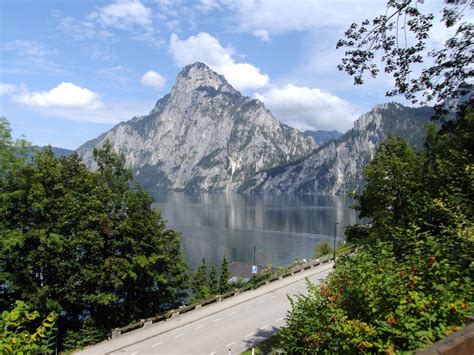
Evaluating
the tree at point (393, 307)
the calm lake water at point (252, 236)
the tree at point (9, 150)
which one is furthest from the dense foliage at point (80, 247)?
the calm lake water at point (252, 236)

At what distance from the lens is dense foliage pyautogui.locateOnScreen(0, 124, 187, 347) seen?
1014 inches

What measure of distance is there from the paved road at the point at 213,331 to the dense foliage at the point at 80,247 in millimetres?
2891

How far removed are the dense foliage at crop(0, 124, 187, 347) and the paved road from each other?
2891 mm

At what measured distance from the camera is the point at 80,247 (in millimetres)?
28359

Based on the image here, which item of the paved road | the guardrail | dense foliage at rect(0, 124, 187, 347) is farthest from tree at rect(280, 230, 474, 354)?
→ the guardrail

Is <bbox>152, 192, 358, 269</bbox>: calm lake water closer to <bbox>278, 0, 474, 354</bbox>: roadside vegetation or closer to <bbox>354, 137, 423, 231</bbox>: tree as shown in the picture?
<bbox>354, 137, 423, 231</bbox>: tree

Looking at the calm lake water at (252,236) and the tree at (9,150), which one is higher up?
the tree at (9,150)

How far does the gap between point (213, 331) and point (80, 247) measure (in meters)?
10.7

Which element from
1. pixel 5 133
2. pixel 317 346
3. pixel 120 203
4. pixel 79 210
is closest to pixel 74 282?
pixel 79 210

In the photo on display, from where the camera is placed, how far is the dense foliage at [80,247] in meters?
25.8

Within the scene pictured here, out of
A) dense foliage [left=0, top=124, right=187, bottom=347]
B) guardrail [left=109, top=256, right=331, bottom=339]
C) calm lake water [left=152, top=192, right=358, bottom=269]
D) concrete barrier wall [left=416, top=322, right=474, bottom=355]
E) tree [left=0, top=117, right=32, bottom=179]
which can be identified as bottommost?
calm lake water [left=152, top=192, right=358, bottom=269]

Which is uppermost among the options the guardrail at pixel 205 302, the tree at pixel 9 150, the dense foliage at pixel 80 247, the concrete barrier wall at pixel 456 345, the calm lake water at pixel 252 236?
the tree at pixel 9 150

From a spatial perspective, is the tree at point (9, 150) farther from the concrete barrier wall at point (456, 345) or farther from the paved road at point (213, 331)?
the concrete barrier wall at point (456, 345)

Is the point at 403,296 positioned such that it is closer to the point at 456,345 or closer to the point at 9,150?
the point at 456,345
